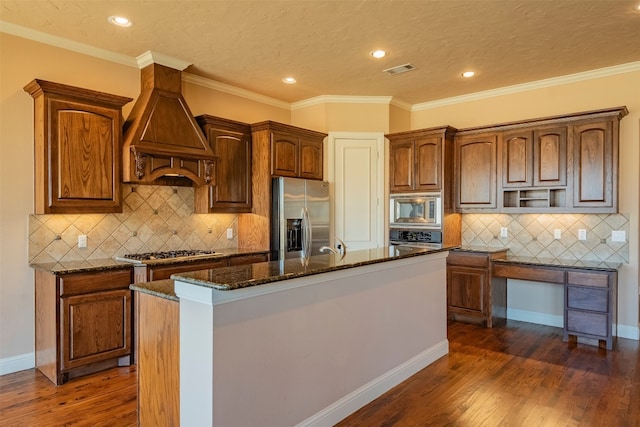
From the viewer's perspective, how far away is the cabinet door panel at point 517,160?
15.0ft

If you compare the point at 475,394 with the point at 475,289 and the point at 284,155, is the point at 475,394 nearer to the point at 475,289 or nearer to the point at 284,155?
the point at 475,289

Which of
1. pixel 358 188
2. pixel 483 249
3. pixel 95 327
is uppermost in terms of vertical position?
pixel 358 188

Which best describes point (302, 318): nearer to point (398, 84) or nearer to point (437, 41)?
point (437, 41)

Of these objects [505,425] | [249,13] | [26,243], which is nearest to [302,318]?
[505,425]

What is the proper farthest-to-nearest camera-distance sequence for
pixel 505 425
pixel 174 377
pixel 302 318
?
pixel 505 425 → pixel 302 318 → pixel 174 377

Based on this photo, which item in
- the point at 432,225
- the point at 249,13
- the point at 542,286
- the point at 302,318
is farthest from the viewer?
the point at 432,225

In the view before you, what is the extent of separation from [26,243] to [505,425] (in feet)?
12.7

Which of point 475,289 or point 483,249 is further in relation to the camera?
point 483,249

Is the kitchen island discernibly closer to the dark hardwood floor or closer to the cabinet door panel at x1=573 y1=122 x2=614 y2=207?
the dark hardwood floor

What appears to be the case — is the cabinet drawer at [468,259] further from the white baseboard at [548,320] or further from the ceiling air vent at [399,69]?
the ceiling air vent at [399,69]

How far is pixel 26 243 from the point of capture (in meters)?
3.43

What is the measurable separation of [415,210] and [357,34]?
2460mm

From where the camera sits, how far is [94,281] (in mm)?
3285

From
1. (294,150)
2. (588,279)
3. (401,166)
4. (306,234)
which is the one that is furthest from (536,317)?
(294,150)
